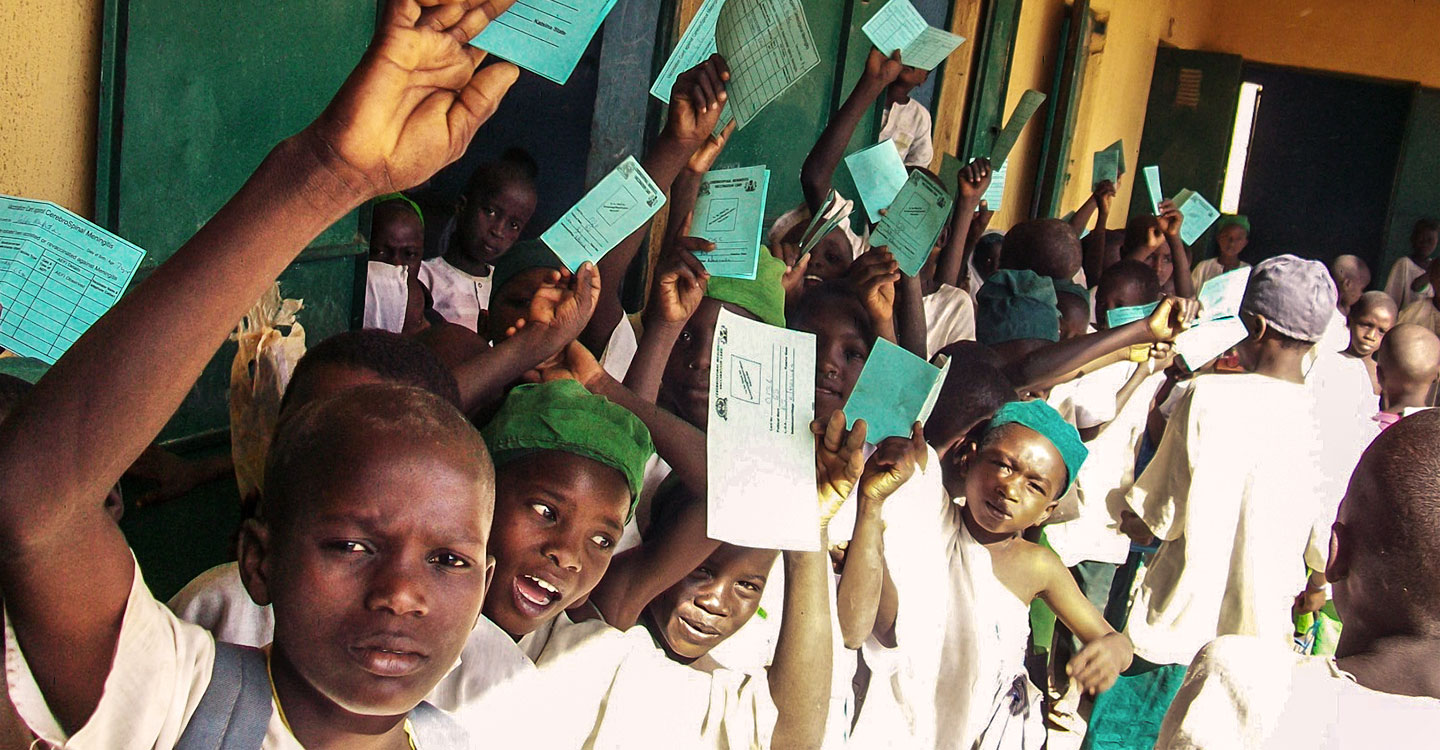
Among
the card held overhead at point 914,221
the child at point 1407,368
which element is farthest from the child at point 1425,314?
the card held overhead at point 914,221

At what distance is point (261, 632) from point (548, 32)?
82cm

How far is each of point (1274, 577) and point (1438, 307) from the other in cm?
579

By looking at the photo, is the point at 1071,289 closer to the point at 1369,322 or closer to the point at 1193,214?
the point at 1193,214

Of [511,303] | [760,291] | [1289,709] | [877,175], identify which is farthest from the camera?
[877,175]

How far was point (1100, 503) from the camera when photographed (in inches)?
163

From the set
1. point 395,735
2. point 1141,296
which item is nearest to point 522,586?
point 395,735

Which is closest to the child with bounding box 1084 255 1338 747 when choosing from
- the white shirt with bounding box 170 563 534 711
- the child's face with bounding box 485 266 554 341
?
the child's face with bounding box 485 266 554 341

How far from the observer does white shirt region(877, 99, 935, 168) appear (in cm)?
573

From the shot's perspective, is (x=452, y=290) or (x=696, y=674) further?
(x=452, y=290)

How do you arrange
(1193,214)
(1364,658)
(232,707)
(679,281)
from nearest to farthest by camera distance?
(232,707) < (1364,658) < (679,281) < (1193,214)

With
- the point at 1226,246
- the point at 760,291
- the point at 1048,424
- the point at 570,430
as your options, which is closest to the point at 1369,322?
the point at 1226,246

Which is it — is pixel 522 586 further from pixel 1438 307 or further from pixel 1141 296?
pixel 1438 307

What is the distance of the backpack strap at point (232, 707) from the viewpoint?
1.25 meters

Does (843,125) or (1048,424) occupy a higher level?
(843,125)
